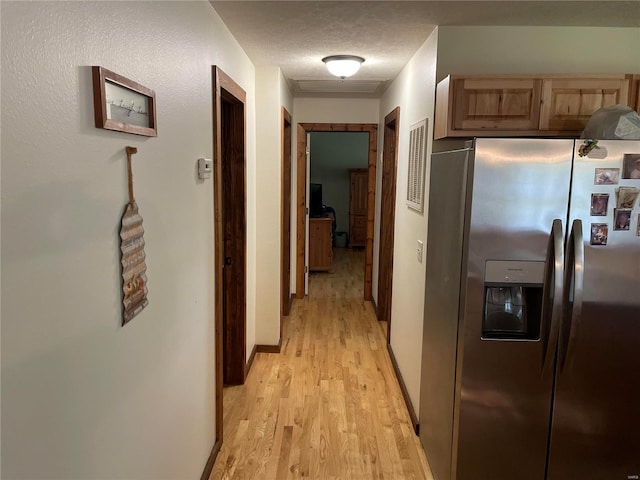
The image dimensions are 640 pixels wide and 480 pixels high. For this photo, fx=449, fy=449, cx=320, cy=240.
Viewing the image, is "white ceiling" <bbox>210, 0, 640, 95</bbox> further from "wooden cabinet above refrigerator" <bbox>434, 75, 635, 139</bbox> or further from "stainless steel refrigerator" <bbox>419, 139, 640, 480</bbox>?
"stainless steel refrigerator" <bbox>419, 139, 640, 480</bbox>

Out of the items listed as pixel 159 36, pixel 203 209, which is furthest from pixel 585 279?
pixel 159 36

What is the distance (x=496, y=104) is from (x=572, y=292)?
963 millimetres

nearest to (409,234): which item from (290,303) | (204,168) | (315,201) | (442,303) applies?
(442,303)

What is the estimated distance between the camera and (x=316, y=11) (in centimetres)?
220

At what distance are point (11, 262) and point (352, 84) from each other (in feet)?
12.7

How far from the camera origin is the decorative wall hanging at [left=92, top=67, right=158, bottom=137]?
1.10 metres

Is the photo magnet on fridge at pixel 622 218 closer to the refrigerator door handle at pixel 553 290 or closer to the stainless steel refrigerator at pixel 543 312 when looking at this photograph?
the stainless steel refrigerator at pixel 543 312

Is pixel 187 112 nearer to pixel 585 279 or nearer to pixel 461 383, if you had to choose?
pixel 461 383

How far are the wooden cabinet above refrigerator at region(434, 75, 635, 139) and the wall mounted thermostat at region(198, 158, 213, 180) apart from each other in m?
1.17

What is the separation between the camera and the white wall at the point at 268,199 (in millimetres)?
3613

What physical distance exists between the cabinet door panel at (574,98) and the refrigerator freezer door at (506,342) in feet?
1.49

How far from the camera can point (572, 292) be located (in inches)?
71.6

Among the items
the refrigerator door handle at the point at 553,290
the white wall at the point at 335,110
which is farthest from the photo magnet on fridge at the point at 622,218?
the white wall at the point at 335,110

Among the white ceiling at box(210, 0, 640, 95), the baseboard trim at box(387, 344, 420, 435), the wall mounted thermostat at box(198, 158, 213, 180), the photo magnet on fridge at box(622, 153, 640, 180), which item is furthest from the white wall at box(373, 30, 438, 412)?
the wall mounted thermostat at box(198, 158, 213, 180)
